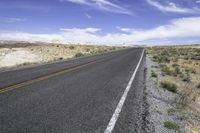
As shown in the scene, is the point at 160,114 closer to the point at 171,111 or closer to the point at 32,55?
the point at 171,111

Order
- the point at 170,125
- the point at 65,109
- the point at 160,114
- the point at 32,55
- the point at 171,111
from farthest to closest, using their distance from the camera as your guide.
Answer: the point at 32,55 → the point at 171,111 → the point at 160,114 → the point at 65,109 → the point at 170,125

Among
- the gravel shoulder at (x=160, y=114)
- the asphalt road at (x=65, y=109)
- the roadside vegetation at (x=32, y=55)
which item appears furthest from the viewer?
the roadside vegetation at (x=32, y=55)

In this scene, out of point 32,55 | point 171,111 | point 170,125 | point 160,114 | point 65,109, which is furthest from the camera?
point 32,55

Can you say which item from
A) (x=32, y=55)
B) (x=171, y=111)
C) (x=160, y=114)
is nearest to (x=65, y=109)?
(x=160, y=114)

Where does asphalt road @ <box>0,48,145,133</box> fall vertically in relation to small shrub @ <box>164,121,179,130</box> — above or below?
above

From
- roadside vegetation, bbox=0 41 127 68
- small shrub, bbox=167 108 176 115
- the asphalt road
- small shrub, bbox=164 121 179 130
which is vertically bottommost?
roadside vegetation, bbox=0 41 127 68

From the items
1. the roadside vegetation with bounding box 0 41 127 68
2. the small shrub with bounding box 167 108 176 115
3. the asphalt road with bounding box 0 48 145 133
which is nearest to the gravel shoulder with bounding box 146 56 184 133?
the small shrub with bounding box 167 108 176 115

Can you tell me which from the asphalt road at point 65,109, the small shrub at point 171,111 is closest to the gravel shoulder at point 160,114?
the small shrub at point 171,111

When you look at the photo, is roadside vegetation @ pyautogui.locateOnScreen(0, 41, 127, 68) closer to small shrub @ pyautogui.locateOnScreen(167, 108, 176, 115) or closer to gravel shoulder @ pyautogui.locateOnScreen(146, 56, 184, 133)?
gravel shoulder @ pyautogui.locateOnScreen(146, 56, 184, 133)

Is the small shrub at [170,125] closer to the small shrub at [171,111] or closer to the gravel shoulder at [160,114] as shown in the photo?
the gravel shoulder at [160,114]

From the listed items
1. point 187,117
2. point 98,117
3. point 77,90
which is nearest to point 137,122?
point 98,117

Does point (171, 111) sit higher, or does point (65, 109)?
point (65, 109)

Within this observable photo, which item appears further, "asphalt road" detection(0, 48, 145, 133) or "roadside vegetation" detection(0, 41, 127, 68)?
"roadside vegetation" detection(0, 41, 127, 68)

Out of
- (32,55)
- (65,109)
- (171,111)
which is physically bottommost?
(32,55)
